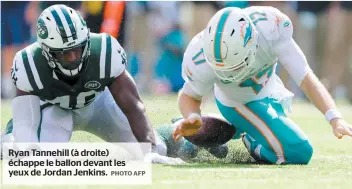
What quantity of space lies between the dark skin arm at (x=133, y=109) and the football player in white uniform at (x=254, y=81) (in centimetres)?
32

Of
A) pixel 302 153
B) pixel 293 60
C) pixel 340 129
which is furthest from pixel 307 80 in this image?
pixel 302 153

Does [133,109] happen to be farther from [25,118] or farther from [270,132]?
[270,132]

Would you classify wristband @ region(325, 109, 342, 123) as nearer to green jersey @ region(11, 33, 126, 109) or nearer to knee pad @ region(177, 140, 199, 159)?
knee pad @ region(177, 140, 199, 159)

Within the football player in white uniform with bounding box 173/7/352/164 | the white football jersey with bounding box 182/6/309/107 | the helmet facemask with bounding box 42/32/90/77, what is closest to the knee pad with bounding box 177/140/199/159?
the football player in white uniform with bounding box 173/7/352/164

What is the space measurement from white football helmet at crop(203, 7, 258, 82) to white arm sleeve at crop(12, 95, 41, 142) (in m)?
1.49

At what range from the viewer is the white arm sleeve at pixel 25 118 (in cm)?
687

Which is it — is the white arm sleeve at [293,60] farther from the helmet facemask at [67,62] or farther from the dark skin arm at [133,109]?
the helmet facemask at [67,62]

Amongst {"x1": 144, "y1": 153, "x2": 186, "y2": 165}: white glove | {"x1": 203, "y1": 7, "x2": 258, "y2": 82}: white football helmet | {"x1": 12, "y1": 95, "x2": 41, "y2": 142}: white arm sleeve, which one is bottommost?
{"x1": 144, "y1": 153, "x2": 186, "y2": 165}: white glove

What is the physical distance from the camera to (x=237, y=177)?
19.6ft

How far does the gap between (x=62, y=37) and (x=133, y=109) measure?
0.82m

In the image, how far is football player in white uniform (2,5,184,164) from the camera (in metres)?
6.72

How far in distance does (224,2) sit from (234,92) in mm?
5977

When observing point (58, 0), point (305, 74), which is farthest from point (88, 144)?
point (58, 0)

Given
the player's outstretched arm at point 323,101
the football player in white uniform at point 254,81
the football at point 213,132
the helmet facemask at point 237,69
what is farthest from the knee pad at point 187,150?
the player's outstretched arm at point 323,101
